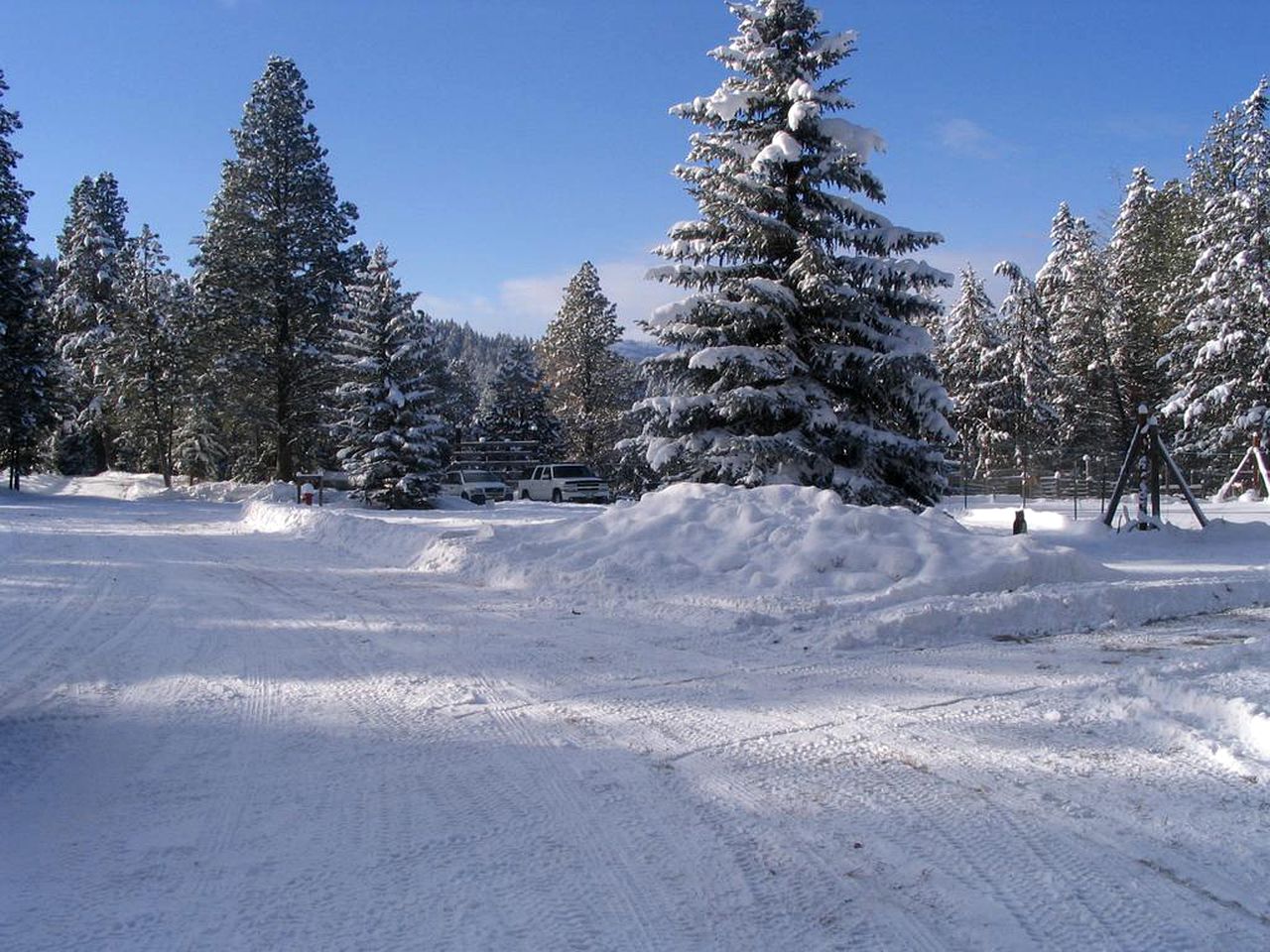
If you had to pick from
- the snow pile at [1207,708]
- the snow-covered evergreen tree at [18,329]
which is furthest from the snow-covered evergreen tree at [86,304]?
the snow pile at [1207,708]

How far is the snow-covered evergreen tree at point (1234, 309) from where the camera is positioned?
30812mm

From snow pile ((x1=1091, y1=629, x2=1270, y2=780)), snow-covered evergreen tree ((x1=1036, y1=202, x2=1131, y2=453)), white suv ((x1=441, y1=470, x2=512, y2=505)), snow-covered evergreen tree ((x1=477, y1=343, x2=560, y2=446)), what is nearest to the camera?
snow pile ((x1=1091, y1=629, x2=1270, y2=780))

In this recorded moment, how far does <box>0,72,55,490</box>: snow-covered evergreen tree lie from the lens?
3222cm

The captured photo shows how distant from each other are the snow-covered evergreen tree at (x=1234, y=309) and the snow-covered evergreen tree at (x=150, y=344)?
144 feet

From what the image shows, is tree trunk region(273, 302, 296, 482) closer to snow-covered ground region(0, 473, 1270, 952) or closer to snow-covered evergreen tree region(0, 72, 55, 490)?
snow-covered evergreen tree region(0, 72, 55, 490)

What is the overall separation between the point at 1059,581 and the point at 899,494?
6.42 metres

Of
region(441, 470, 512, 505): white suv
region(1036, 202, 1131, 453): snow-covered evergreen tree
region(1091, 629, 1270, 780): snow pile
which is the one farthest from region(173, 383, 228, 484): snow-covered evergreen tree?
region(1091, 629, 1270, 780): snow pile

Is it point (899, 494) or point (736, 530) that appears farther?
point (899, 494)

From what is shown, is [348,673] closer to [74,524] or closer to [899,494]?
Answer: [899,494]

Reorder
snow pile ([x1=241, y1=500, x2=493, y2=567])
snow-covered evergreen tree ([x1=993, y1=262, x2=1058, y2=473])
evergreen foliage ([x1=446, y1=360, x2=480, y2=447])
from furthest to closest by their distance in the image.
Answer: evergreen foliage ([x1=446, y1=360, x2=480, y2=447]) → snow-covered evergreen tree ([x1=993, y1=262, x2=1058, y2=473]) → snow pile ([x1=241, y1=500, x2=493, y2=567])

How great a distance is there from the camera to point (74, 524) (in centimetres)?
2169

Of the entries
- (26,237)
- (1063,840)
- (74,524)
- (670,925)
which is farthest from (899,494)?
(26,237)

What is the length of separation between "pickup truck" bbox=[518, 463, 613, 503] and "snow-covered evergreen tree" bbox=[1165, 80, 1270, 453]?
21.8m

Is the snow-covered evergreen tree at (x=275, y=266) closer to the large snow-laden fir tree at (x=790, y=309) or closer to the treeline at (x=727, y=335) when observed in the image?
the treeline at (x=727, y=335)
